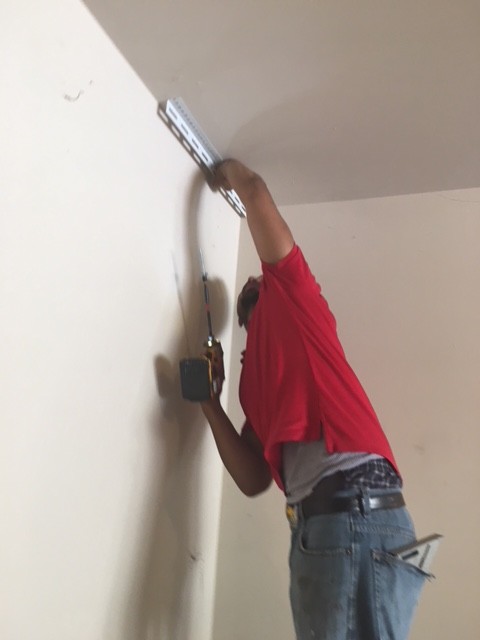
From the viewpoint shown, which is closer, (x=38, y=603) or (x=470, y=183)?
(x=38, y=603)

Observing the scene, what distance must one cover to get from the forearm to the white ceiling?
723 millimetres

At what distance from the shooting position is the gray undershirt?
1.05m

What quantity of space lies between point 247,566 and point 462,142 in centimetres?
130

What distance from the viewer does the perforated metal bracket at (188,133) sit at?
4.19ft

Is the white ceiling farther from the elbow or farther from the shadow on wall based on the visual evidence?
the shadow on wall

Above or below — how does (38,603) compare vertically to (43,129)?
below

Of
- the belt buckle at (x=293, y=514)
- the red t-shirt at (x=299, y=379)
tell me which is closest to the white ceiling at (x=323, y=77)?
the red t-shirt at (x=299, y=379)

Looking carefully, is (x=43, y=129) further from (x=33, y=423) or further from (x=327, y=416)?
(x=327, y=416)

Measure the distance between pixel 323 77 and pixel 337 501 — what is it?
906 millimetres

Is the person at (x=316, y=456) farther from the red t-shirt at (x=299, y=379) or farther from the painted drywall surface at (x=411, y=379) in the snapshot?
the painted drywall surface at (x=411, y=379)

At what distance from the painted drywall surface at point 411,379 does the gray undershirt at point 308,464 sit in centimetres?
45

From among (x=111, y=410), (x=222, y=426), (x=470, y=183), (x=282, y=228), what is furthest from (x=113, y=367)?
(x=470, y=183)

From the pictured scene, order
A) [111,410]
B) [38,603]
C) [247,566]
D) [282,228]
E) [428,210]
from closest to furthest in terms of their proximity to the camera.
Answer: [38,603] < [111,410] < [282,228] < [247,566] < [428,210]

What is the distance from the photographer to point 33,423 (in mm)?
833
